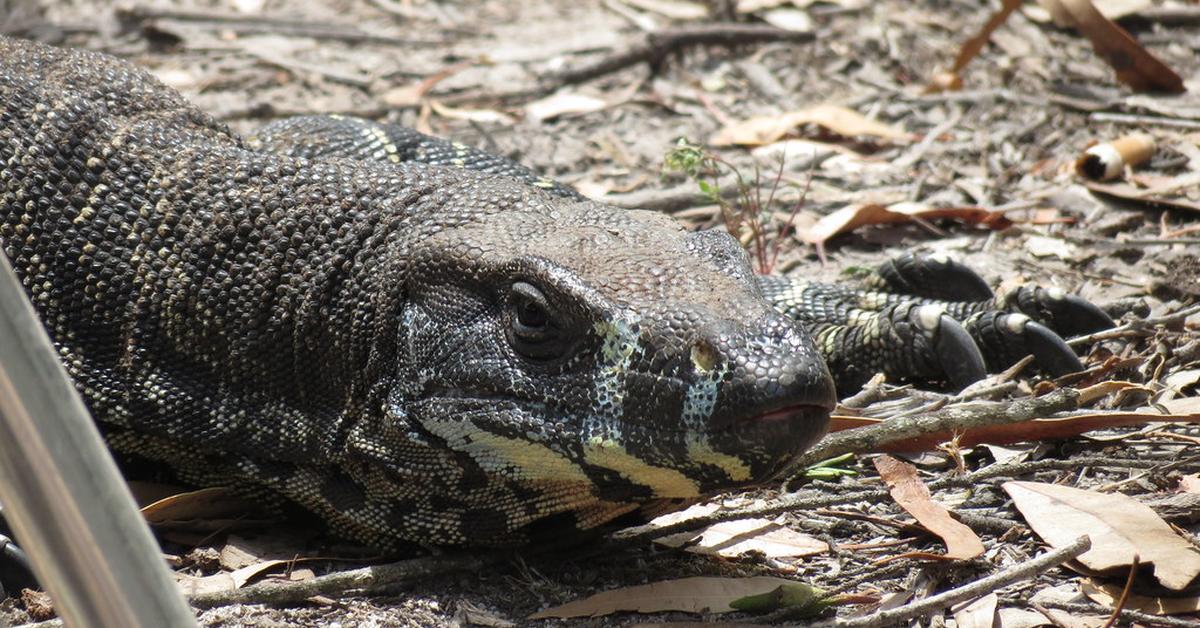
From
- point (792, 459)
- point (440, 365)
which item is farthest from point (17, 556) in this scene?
point (792, 459)

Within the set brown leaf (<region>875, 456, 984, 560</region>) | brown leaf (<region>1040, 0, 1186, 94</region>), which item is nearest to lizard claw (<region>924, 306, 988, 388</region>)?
brown leaf (<region>875, 456, 984, 560</region>)

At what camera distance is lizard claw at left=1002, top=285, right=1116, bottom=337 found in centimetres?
608

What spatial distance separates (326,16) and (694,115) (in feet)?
12.6

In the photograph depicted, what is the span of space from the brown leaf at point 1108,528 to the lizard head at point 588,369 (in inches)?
50.7

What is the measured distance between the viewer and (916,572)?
459 cm

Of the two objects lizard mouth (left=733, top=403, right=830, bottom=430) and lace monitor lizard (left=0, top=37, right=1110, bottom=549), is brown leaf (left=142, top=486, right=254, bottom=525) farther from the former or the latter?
lizard mouth (left=733, top=403, right=830, bottom=430)

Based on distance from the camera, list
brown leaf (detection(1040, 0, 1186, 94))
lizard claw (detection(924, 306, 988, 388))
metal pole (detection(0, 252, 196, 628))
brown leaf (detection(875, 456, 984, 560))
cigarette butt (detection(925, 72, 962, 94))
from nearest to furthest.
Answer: metal pole (detection(0, 252, 196, 628)) < brown leaf (detection(875, 456, 984, 560)) < lizard claw (detection(924, 306, 988, 388)) < brown leaf (detection(1040, 0, 1186, 94)) < cigarette butt (detection(925, 72, 962, 94))

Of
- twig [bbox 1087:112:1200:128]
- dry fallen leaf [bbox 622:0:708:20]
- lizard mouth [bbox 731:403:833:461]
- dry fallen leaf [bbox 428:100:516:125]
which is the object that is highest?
lizard mouth [bbox 731:403:833:461]

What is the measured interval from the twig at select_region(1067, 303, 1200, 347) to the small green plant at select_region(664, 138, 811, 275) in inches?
64.9

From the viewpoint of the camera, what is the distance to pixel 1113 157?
8078 mm

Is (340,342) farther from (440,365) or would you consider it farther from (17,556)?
(17,556)

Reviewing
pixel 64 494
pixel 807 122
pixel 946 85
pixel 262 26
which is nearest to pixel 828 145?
pixel 807 122

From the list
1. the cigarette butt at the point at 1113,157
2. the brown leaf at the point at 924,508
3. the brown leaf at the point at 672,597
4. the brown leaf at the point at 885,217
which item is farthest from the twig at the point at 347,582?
the cigarette butt at the point at 1113,157

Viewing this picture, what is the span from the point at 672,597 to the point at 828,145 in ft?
17.5
